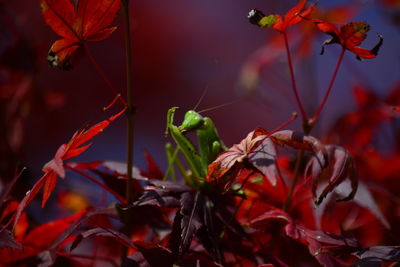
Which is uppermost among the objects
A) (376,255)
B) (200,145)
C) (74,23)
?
(74,23)

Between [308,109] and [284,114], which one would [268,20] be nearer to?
[308,109]

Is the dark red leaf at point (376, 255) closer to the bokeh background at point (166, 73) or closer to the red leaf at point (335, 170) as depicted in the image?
the red leaf at point (335, 170)

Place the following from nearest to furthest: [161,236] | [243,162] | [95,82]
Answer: [243,162] → [161,236] → [95,82]

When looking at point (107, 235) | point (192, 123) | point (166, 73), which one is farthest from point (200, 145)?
point (166, 73)

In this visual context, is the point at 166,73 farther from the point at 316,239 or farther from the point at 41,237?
the point at 316,239

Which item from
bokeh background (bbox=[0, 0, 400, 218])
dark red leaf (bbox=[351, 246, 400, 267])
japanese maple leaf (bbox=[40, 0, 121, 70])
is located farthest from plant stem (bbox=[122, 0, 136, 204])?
bokeh background (bbox=[0, 0, 400, 218])

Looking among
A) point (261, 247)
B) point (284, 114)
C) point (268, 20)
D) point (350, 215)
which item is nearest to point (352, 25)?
point (268, 20)
